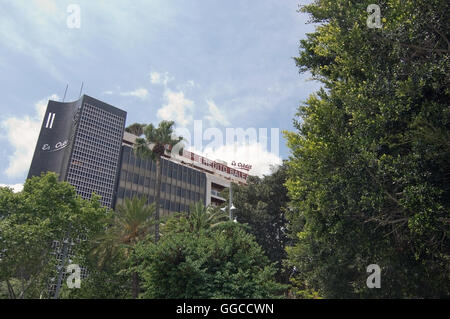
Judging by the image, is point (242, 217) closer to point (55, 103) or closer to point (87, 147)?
point (87, 147)

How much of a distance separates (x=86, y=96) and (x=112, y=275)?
34.1 meters

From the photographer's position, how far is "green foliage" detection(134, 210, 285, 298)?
14.2 metres

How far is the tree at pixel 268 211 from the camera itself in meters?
30.2

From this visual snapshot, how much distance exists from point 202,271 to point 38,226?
14.6m

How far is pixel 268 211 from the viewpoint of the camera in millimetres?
31828

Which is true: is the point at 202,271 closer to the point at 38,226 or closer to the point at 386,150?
the point at 386,150

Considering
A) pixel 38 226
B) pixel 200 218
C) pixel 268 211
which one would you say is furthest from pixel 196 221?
pixel 268 211

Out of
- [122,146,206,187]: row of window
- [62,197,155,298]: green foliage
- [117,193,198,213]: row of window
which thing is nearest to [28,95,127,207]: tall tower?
[122,146,206,187]: row of window

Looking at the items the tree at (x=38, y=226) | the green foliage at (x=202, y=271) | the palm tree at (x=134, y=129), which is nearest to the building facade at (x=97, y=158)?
the palm tree at (x=134, y=129)

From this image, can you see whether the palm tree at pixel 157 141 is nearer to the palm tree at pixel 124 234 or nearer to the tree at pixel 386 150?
the palm tree at pixel 124 234

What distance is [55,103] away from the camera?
177 feet

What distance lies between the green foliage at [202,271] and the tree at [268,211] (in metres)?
14.2
